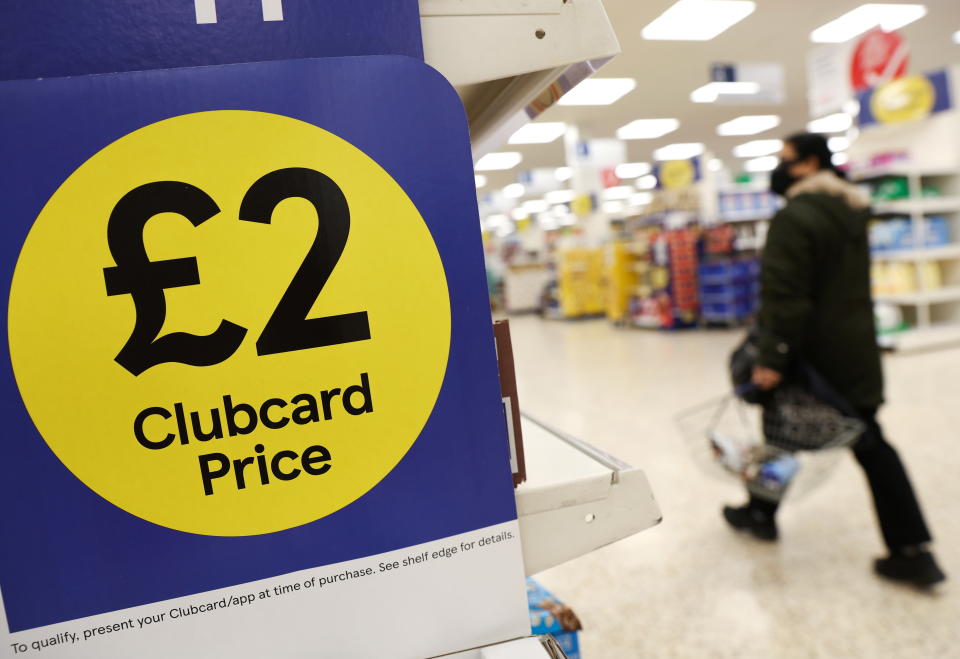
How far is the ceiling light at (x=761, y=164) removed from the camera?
749 inches

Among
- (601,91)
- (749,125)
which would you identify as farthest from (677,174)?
(749,125)

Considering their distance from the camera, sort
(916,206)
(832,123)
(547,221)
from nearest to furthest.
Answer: (916,206)
(832,123)
(547,221)

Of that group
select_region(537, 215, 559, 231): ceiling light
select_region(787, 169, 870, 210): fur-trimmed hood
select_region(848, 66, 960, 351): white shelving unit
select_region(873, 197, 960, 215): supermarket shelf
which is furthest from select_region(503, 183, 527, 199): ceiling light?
select_region(787, 169, 870, 210): fur-trimmed hood

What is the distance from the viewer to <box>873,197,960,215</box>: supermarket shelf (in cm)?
653

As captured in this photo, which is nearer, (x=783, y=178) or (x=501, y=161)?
(x=783, y=178)

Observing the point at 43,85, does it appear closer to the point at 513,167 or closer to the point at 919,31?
the point at 919,31

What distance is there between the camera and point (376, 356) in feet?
2.18

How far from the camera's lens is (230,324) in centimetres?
63

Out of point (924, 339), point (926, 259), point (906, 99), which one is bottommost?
point (924, 339)

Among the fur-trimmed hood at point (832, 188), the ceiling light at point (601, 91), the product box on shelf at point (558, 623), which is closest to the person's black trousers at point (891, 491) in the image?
the fur-trimmed hood at point (832, 188)

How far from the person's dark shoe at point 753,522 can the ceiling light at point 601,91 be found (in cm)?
720

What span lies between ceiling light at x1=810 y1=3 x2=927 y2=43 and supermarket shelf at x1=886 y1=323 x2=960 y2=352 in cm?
327

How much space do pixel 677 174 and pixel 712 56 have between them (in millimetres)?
3015

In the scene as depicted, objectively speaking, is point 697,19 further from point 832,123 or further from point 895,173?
point 832,123
